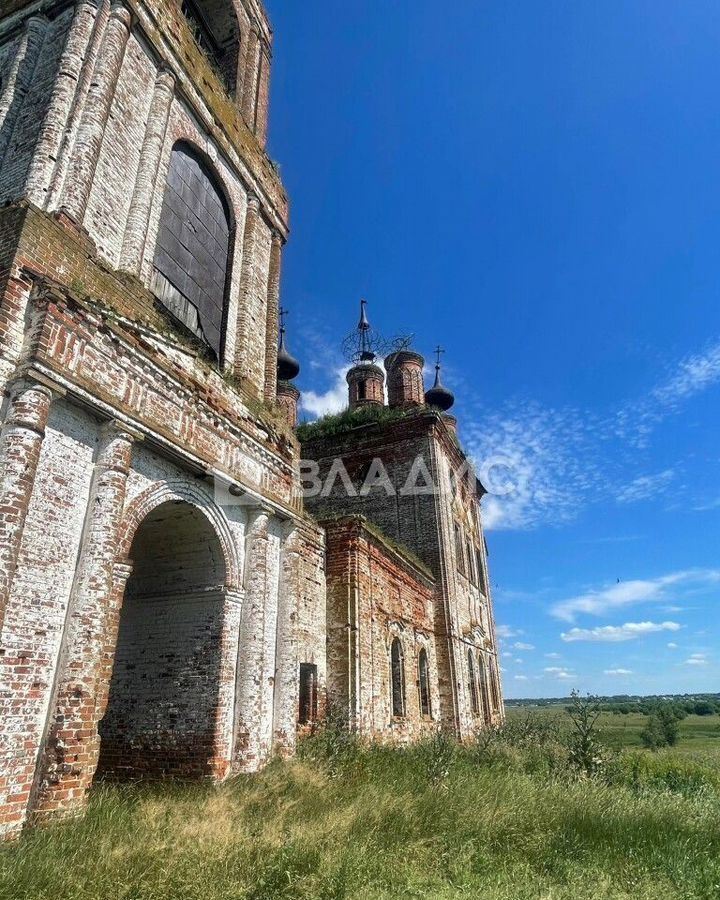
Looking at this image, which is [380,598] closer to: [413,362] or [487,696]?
[487,696]

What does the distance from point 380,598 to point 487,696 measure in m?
8.95

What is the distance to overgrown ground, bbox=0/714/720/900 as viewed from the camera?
4.38 m

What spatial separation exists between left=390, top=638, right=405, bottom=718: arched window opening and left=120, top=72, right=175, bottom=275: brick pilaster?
9612 mm

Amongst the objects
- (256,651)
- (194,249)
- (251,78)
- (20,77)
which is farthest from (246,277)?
(256,651)

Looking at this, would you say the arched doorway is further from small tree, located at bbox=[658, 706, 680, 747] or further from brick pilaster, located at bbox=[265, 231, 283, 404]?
small tree, located at bbox=[658, 706, 680, 747]

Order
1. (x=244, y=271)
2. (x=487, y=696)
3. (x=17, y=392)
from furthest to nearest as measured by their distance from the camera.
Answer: (x=487, y=696) < (x=244, y=271) < (x=17, y=392)

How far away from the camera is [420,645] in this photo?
1503 centimetres

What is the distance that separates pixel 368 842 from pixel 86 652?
10.4 ft

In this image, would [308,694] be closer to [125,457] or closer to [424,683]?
[424,683]

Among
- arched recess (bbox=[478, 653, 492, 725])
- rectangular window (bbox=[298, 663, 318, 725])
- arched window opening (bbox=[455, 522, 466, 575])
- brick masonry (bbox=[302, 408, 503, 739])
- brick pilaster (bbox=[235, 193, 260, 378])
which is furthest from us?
arched window opening (bbox=[455, 522, 466, 575])

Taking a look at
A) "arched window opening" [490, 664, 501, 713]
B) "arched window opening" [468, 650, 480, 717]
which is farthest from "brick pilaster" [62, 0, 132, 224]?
"arched window opening" [490, 664, 501, 713]

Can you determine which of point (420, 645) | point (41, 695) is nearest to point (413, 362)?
point (420, 645)

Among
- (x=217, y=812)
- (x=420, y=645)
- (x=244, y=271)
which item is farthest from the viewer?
(x=420, y=645)

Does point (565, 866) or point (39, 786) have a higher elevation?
point (39, 786)
